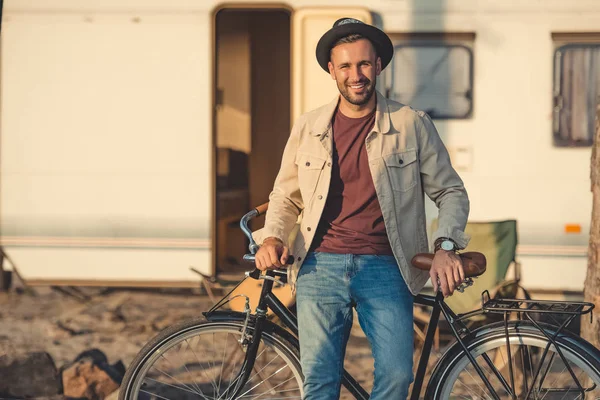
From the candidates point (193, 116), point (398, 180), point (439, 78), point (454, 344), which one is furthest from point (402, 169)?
point (193, 116)

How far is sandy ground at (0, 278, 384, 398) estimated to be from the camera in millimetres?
5164

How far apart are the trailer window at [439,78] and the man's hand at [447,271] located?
319 cm

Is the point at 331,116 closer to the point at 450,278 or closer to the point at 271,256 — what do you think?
the point at 271,256

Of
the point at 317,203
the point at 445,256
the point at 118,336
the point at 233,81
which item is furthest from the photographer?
the point at 233,81

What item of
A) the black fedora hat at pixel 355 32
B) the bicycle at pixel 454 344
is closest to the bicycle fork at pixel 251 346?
the bicycle at pixel 454 344

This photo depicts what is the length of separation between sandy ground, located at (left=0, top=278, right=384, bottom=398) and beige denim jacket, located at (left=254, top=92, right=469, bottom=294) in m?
2.10

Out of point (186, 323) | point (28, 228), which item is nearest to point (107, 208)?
point (28, 228)

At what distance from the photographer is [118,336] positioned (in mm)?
5625

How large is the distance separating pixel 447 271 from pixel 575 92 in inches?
139

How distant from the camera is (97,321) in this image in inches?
238

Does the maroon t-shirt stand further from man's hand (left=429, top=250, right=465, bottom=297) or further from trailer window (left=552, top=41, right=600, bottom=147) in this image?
trailer window (left=552, top=41, right=600, bottom=147)

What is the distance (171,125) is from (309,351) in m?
3.48

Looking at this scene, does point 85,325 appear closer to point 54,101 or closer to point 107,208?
point 107,208

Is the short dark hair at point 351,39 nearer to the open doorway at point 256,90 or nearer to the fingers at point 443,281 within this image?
the fingers at point 443,281
